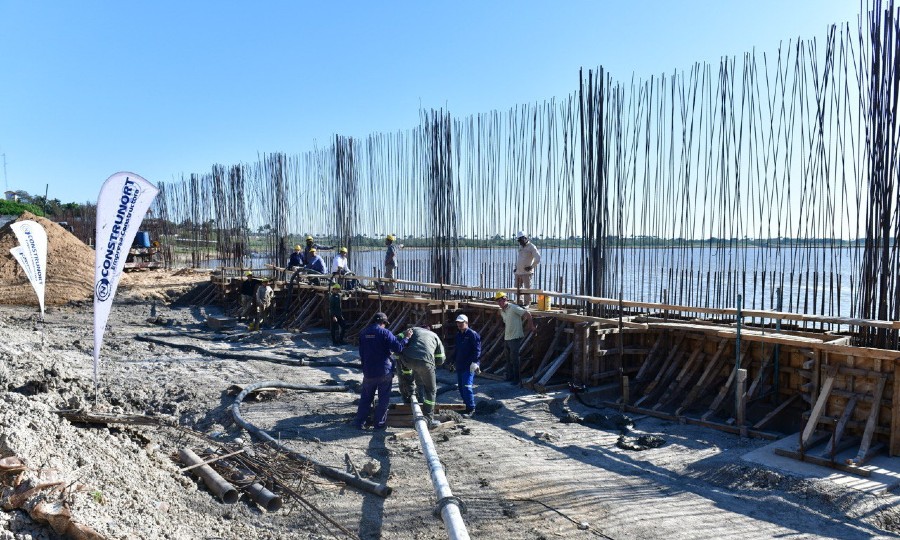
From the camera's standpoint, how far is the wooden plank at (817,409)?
6.82 metres

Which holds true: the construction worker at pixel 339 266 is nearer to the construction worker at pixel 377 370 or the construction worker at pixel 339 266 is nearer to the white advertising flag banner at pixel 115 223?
the construction worker at pixel 377 370

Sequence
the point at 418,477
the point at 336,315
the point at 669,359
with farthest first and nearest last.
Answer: the point at 336,315, the point at 669,359, the point at 418,477

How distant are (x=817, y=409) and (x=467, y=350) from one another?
429 cm

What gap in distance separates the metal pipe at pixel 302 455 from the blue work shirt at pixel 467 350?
2.02m

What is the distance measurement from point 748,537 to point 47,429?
5.70 meters

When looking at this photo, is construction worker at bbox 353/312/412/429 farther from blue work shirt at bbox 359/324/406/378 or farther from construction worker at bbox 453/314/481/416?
construction worker at bbox 453/314/481/416

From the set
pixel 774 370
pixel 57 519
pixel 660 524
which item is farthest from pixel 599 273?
pixel 57 519

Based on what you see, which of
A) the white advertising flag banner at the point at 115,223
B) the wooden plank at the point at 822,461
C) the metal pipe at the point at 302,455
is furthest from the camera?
the white advertising flag banner at the point at 115,223

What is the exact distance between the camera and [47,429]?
5.12 meters

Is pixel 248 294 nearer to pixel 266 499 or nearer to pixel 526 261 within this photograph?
pixel 526 261

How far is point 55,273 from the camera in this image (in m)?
23.2

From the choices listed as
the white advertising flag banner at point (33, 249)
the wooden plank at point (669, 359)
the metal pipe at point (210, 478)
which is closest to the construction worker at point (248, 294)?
the white advertising flag banner at point (33, 249)

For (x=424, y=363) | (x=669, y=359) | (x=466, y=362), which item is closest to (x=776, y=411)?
(x=669, y=359)

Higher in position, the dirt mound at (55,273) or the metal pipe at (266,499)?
the dirt mound at (55,273)
